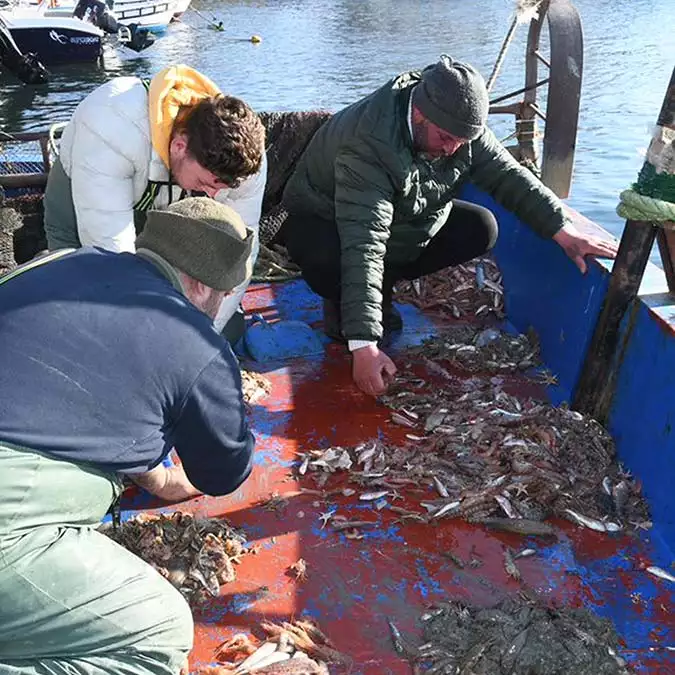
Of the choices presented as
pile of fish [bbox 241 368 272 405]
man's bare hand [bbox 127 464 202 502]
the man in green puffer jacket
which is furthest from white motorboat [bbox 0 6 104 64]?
man's bare hand [bbox 127 464 202 502]

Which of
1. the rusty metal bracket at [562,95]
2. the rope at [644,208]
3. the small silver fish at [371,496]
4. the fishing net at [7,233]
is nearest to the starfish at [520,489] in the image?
the small silver fish at [371,496]

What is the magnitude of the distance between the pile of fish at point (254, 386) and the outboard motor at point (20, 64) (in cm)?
2560

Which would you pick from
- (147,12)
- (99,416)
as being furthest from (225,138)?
(147,12)

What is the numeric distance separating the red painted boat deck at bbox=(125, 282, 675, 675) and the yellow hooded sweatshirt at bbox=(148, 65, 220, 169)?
1.73 meters

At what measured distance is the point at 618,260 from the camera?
4090 mm

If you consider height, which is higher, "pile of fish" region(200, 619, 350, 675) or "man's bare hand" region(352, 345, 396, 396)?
"man's bare hand" region(352, 345, 396, 396)

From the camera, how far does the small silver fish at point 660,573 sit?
3.35 metres

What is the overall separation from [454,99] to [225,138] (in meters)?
1.41

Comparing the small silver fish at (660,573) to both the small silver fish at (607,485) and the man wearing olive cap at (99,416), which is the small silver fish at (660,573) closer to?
the small silver fish at (607,485)

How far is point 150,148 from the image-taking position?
11.9 feet

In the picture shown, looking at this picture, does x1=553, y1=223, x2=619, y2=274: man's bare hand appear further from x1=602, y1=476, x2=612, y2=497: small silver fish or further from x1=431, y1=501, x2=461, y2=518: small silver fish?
x1=431, y1=501, x2=461, y2=518: small silver fish

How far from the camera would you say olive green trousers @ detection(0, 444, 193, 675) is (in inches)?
85.6

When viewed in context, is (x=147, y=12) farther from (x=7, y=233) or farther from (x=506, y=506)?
(x=506, y=506)

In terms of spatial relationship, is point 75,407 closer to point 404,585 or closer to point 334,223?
point 404,585
